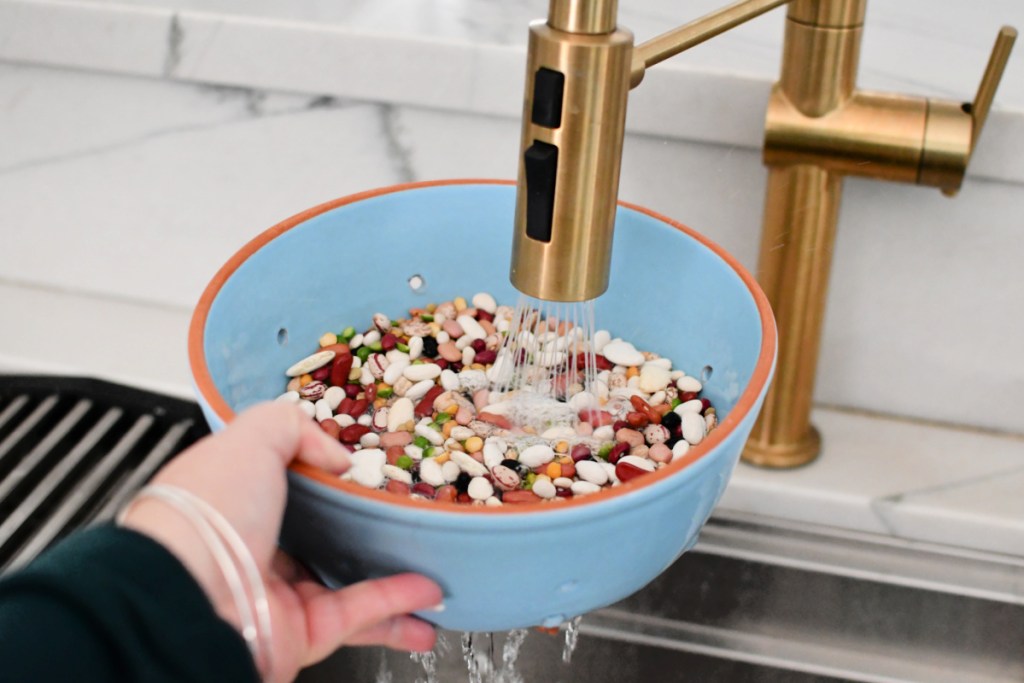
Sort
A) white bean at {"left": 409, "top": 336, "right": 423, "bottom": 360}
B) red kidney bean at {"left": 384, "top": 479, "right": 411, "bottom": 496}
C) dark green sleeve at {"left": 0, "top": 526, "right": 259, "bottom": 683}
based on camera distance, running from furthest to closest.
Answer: white bean at {"left": 409, "top": 336, "right": 423, "bottom": 360}, red kidney bean at {"left": 384, "top": 479, "right": 411, "bottom": 496}, dark green sleeve at {"left": 0, "top": 526, "right": 259, "bottom": 683}

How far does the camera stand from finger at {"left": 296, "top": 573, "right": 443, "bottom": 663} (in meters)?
0.34

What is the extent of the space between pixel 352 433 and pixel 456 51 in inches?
10.4

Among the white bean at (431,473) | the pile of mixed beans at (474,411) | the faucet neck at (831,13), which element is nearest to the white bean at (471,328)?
the pile of mixed beans at (474,411)

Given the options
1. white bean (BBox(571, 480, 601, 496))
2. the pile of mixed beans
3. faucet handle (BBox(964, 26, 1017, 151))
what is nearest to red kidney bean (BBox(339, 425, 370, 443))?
the pile of mixed beans

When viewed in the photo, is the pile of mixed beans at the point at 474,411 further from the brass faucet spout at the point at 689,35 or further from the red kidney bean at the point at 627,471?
the brass faucet spout at the point at 689,35

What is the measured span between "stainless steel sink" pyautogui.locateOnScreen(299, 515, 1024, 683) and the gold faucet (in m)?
0.07

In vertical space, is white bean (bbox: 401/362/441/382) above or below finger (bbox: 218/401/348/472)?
below

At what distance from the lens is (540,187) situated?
366 mm

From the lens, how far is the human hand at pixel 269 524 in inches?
12.6

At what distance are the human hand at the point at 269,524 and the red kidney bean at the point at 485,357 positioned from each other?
176 mm

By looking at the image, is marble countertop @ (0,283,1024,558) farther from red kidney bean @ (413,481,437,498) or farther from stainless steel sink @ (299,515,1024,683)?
red kidney bean @ (413,481,437,498)

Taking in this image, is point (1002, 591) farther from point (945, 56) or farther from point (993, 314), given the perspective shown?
point (945, 56)

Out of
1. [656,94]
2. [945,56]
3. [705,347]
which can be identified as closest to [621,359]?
[705,347]

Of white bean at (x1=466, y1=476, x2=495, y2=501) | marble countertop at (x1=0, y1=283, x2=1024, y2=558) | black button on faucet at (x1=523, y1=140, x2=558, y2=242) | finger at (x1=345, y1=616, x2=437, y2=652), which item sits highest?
black button on faucet at (x1=523, y1=140, x2=558, y2=242)
